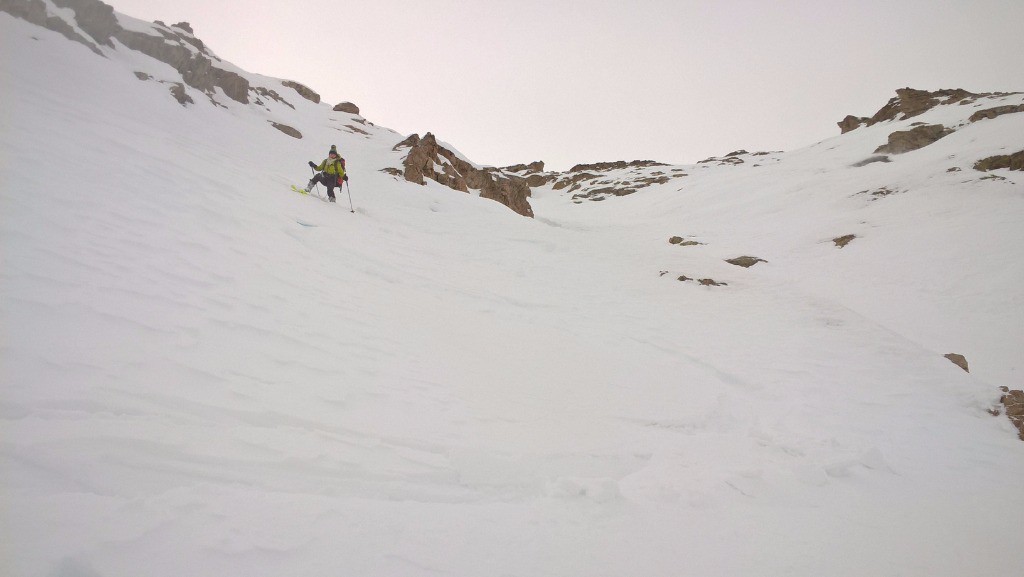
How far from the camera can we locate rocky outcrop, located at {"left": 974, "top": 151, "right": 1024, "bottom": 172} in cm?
1971

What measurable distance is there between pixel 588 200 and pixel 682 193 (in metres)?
15.7

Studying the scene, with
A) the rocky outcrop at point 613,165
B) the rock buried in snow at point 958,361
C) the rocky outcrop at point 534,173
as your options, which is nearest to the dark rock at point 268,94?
the rock buried in snow at point 958,361

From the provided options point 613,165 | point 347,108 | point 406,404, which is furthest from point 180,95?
point 613,165

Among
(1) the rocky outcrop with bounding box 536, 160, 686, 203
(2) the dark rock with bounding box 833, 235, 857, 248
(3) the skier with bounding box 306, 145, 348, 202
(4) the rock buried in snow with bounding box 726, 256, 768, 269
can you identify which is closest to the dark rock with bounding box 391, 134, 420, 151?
(3) the skier with bounding box 306, 145, 348, 202

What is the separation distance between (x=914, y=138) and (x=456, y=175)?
31.3 meters

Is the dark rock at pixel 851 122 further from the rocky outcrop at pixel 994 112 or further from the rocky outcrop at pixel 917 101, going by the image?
the rocky outcrop at pixel 994 112

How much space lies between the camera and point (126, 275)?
3971mm

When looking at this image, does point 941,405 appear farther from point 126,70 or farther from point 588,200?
point 588,200

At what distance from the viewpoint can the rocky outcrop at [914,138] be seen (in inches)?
1131

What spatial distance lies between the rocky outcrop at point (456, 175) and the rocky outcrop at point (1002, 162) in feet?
76.4

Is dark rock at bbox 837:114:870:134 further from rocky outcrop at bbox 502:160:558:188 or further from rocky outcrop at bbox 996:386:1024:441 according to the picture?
rocky outcrop at bbox 996:386:1024:441

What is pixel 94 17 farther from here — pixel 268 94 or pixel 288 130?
pixel 268 94

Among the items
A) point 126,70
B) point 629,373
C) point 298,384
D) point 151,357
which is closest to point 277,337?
point 298,384

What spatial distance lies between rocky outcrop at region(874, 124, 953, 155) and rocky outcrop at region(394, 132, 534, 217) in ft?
84.6
